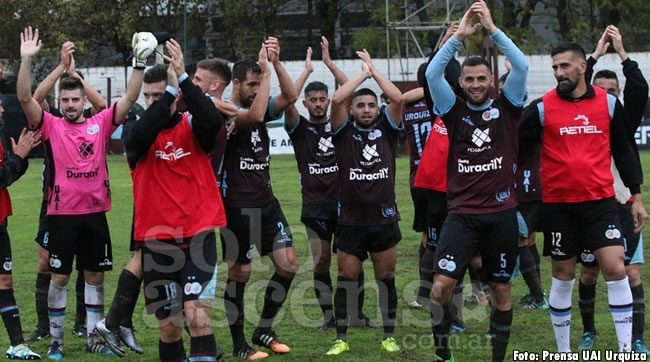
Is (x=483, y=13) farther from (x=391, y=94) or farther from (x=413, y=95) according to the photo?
(x=413, y=95)

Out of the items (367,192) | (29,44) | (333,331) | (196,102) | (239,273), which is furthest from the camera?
(333,331)

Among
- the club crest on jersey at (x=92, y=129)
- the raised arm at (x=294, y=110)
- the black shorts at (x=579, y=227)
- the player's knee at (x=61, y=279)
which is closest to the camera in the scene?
the black shorts at (x=579, y=227)

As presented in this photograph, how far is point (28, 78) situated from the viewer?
8.16m

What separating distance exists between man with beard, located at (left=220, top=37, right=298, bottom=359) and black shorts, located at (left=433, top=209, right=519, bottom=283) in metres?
1.62

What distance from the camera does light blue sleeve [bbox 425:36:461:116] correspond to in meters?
7.77

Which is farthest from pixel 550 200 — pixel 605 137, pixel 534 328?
pixel 534 328

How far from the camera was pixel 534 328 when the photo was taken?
952 cm

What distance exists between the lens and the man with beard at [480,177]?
7.77 metres

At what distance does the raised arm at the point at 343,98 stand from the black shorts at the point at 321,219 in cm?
117

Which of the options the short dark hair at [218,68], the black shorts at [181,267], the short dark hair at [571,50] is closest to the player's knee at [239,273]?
the black shorts at [181,267]

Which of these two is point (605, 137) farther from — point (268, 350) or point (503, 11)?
point (503, 11)

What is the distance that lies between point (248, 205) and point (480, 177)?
1994mm

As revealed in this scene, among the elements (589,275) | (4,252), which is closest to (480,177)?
(589,275)

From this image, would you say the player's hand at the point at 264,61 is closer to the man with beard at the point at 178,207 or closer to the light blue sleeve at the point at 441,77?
the man with beard at the point at 178,207
